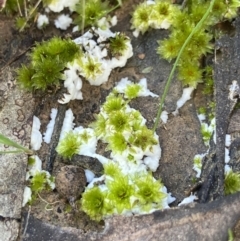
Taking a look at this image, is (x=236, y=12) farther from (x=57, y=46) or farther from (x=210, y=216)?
(x=210, y=216)

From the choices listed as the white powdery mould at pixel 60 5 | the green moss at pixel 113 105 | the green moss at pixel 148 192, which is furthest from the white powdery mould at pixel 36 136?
the white powdery mould at pixel 60 5

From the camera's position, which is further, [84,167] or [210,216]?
[84,167]

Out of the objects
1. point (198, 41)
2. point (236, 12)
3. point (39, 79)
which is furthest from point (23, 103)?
point (236, 12)

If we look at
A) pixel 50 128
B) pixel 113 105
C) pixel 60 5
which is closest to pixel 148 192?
pixel 113 105

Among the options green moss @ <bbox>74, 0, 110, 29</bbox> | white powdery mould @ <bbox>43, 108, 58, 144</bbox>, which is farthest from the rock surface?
green moss @ <bbox>74, 0, 110, 29</bbox>

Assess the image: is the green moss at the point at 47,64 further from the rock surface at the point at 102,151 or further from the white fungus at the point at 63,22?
the white fungus at the point at 63,22

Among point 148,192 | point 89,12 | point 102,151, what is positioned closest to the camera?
point 148,192

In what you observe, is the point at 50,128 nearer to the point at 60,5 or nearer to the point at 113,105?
the point at 113,105

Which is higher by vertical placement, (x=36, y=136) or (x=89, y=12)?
(x=89, y=12)

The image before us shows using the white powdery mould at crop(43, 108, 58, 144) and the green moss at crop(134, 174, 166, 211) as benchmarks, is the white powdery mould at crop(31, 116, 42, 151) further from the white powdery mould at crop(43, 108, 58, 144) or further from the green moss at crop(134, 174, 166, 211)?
the green moss at crop(134, 174, 166, 211)
